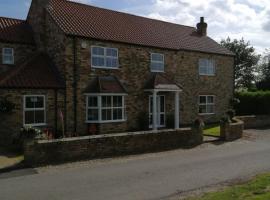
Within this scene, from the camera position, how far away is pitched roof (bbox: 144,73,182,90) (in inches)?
931

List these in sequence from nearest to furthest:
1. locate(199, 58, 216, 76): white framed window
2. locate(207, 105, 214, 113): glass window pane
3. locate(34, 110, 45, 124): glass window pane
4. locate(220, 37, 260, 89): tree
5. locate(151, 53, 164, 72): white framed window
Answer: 1. locate(34, 110, 45, 124): glass window pane
2. locate(151, 53, 164, 72): white framed window
3. locate(199, 58, 216, 76): white framed window
4. locate(207, 105, 214, 113): glass window pane
5. locate(220, 37, 260, 89): tree

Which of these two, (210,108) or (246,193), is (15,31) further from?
(246,193)

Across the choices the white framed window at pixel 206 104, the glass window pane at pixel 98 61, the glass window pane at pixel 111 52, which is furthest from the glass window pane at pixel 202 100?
the glass window pane at pixel 98 61

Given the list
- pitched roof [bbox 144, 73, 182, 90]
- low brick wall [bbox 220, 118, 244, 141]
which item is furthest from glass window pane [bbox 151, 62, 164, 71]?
low brick wall [bbox 220, 118, 244, 141]

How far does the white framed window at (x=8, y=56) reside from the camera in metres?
22.1

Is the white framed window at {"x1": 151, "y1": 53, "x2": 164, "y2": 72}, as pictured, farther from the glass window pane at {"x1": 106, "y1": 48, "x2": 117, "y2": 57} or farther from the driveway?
the driveway

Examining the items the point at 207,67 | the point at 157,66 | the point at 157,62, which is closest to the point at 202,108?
the point at 207,67

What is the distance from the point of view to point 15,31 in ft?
77.0

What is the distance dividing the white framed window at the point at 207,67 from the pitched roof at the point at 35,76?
A: 40.1ft

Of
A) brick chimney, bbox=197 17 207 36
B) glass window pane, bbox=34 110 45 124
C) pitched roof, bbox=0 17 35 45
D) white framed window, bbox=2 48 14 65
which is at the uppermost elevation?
brick chimney, bbox=197 17 207 36

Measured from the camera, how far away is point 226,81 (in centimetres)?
3145

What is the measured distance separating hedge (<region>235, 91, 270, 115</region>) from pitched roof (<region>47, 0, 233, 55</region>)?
4125 mm

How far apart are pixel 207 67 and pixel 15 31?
47.4ft

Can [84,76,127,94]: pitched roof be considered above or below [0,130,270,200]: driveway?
above
